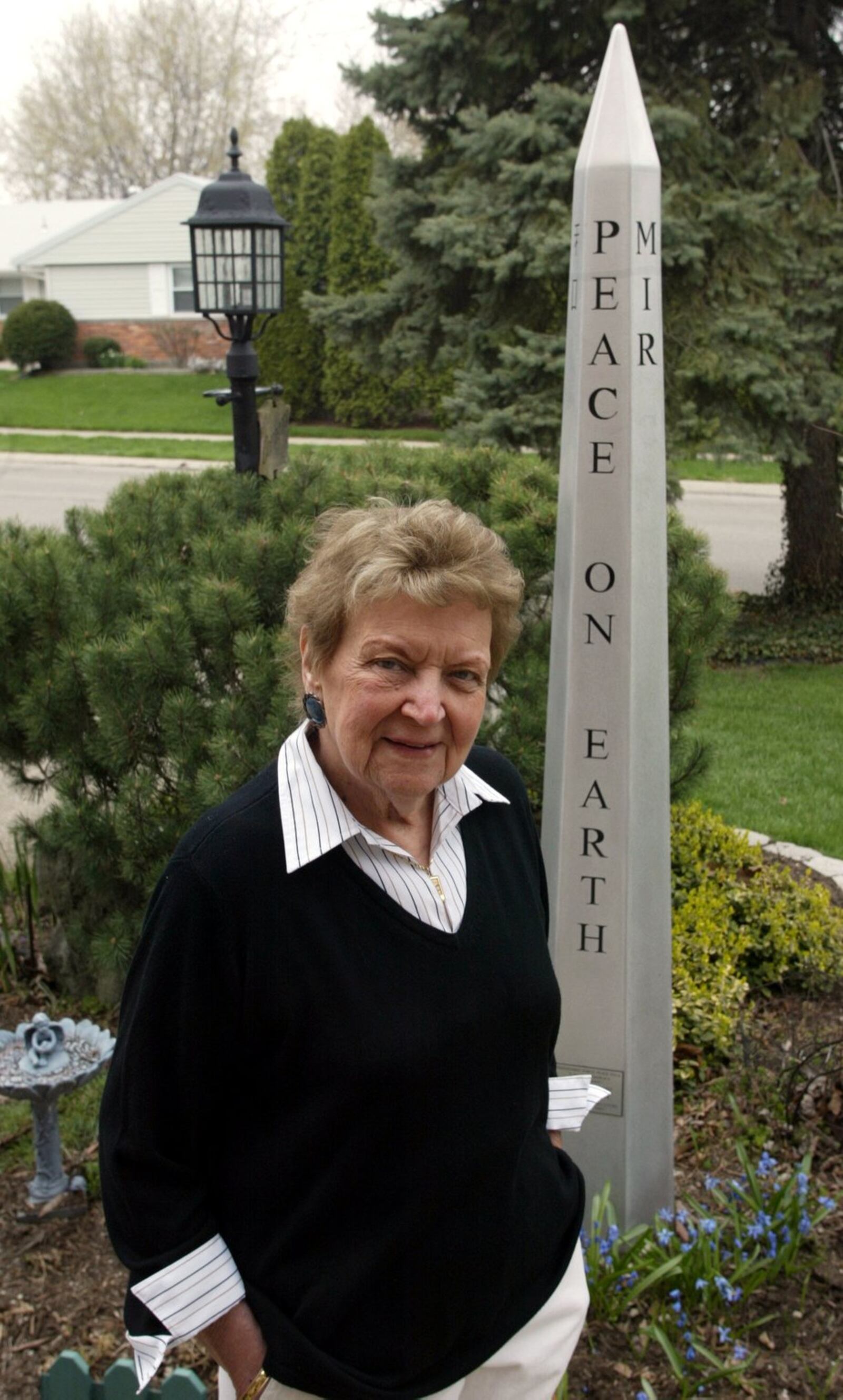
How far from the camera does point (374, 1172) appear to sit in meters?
1.75

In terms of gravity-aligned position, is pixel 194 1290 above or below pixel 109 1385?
above

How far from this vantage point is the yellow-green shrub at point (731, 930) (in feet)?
13.4

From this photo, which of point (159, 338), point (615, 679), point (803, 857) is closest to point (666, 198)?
point (803, 857)

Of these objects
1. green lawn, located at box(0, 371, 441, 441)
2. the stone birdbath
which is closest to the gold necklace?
the stone birdbath

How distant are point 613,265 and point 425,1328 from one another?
2111mm

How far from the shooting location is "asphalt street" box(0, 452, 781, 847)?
1343 centimetres

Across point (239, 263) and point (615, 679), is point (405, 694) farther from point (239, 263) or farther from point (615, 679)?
point (239, 263)

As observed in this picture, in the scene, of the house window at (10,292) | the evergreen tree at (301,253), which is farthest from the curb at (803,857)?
the house window at (10,292)

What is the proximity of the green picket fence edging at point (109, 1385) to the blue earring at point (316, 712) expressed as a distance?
1131mm

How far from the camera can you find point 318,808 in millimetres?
1794

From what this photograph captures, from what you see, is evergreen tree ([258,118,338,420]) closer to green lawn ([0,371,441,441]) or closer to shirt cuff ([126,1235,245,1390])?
green lawn ([0,371,441,441])

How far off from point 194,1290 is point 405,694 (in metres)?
0.84

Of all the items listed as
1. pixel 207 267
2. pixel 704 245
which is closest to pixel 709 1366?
pixel 207 267

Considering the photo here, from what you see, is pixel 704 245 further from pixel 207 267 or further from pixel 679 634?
pixel 679 634
